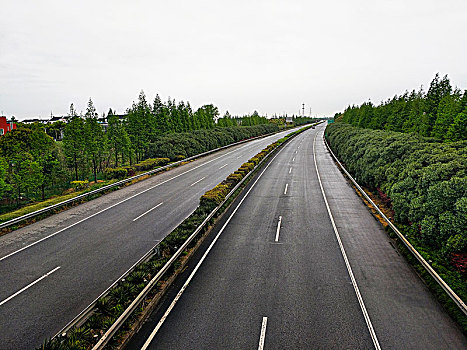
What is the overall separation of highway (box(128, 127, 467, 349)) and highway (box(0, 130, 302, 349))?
107 inches

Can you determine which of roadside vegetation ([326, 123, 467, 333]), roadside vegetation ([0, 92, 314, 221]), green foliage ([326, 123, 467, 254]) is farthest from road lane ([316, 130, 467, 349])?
roadside vegetation ([0, 92, 314, 221])

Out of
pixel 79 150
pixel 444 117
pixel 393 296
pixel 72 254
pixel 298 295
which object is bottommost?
pixel 393 296

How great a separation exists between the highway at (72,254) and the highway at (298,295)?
8.92ft

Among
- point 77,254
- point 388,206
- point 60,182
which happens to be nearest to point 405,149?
point 388,206

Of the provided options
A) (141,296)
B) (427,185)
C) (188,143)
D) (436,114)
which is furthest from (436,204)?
(188,143)

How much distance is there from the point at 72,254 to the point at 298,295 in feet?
31.7

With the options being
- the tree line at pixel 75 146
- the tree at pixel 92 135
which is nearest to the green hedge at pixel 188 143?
the tree line at pixel 75 146

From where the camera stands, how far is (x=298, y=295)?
9336 mm

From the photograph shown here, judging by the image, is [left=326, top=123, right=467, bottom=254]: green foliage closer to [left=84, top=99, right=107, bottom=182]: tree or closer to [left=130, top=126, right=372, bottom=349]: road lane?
[left=130, top=126, right=372, bottom=349]: road lane

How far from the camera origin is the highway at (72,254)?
322 inches

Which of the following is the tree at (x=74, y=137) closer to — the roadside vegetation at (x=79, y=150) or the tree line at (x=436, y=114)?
the roadside vegetation at (x=79, y=150)

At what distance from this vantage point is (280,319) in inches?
320

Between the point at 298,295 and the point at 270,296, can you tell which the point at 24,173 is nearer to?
the point at 270,296

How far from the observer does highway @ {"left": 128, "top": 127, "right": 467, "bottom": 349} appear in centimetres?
743
